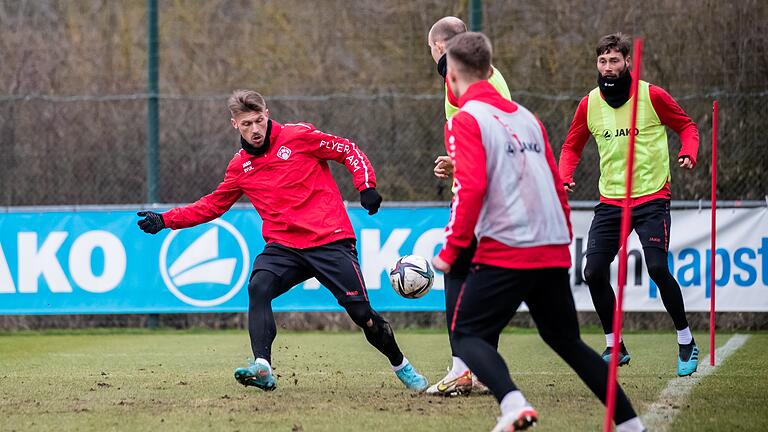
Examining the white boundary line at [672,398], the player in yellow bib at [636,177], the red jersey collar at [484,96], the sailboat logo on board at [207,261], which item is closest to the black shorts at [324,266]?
the player in yellow bib at [636,177]

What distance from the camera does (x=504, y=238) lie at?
4.75 m

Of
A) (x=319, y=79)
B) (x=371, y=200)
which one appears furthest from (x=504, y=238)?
(x=319, y=79)

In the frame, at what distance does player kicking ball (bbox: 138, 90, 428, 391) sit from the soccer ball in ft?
0.74

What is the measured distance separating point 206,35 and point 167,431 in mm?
9535

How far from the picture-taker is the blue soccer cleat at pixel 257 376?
6.21 meters

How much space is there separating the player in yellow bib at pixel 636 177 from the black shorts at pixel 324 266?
151cm

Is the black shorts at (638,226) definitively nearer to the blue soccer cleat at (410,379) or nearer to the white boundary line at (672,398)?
the white boundary line at (672,398)

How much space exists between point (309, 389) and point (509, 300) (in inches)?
97.9

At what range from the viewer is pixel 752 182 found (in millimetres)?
11852

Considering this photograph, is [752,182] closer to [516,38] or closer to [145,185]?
[516,38]

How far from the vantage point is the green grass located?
18.7 ft

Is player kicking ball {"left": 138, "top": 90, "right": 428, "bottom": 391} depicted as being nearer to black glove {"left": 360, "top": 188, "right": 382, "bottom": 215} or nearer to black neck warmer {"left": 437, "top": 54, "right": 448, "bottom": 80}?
black glove {"left": 360, "top": 188, "right": 382, "bottom": 215}

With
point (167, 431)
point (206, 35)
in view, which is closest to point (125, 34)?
point (206, 35)

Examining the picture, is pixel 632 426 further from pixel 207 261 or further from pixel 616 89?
pixel 207 261
